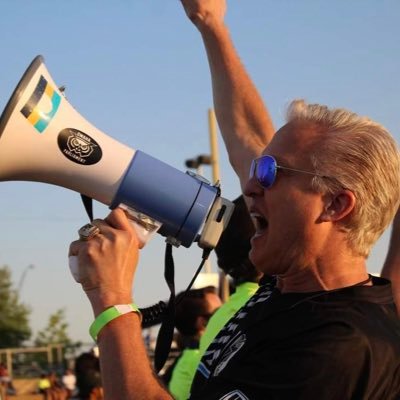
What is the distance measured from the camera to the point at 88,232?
101 inches

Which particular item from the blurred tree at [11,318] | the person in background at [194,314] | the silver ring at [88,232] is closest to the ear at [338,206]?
the silver ring at [88,232]

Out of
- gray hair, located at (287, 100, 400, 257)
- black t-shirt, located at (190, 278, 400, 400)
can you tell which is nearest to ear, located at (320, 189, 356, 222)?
gray hair, located at (287, 100, 400, 257)

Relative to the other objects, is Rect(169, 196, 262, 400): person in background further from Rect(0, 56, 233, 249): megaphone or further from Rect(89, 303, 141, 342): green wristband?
Rect(89, 303, 141, 342): green wristband

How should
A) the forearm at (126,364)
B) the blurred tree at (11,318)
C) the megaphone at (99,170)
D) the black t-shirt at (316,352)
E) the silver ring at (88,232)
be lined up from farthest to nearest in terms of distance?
the blurred tree at (11,318)
the megaphone at (99,170)
the silver ring at (88,232)
the forearm at (126,364)
the black t-shirt at (316,352)

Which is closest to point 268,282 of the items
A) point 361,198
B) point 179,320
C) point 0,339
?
point 361,198

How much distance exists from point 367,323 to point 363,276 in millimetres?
279

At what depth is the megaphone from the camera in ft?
8.81

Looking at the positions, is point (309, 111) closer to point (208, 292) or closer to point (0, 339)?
point (208, 292)

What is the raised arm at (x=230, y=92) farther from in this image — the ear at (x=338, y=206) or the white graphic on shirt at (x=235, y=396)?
the white graphic on shirt at (x=235, y=396)

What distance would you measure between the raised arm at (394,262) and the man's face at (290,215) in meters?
0.56

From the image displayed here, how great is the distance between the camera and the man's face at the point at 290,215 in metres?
2.52

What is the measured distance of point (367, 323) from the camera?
2.27 metres

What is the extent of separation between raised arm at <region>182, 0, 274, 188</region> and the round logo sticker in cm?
77

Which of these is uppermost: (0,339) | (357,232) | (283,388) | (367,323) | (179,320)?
(357,232)
